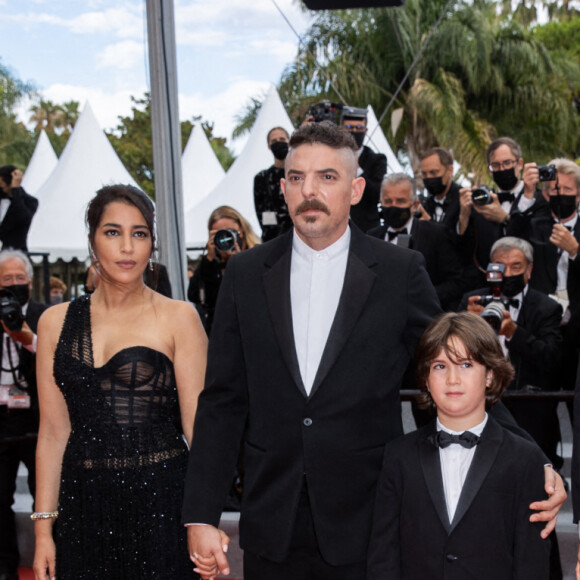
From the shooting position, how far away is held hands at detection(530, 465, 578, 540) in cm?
224

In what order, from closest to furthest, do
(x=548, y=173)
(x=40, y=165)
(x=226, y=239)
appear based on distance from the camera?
(x=548, y=173), (x=226, y=239), (x=40, y=165)

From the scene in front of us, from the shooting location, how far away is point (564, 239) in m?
4.34

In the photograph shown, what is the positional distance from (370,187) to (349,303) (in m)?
2.90

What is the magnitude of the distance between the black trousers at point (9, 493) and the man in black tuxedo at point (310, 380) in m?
2.20

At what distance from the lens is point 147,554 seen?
2.56 meters

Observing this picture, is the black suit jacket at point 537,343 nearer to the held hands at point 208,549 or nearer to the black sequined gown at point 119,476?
the black sequined gown at point 119,476

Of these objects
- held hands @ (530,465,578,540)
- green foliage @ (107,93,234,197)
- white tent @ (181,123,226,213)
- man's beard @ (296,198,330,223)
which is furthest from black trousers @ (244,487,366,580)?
green foliage @ (107,93,234,197)

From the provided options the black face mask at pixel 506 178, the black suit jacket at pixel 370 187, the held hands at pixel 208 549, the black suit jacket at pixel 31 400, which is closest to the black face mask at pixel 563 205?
the black face mask at pixel 506 178

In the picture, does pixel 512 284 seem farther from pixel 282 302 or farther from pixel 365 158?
pixel 282 302

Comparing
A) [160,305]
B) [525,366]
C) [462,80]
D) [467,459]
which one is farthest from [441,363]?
[462,80]

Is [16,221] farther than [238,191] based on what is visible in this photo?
No

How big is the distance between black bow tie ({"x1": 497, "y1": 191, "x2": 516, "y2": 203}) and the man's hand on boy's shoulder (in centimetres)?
306

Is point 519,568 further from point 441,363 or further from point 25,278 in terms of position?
point 25,278

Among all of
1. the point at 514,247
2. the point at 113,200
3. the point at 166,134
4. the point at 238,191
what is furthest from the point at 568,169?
the point at 238,191
